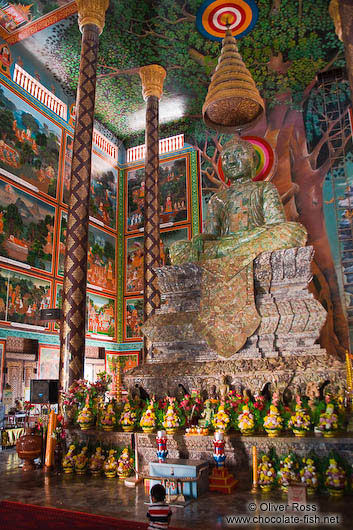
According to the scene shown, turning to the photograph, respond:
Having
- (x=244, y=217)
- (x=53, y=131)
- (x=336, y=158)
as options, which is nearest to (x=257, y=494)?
(x=244, y=217)

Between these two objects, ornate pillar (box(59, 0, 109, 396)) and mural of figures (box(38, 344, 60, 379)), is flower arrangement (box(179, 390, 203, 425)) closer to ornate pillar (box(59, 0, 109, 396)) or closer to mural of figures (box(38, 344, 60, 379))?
ornate pillar (box(59, 0, 109, 396))

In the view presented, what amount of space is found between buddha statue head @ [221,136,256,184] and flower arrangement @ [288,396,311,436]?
14.5 ft

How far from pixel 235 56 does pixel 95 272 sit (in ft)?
25.2

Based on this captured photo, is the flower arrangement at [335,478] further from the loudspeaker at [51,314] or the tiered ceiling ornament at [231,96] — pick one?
the loudspeaker at [51,314]

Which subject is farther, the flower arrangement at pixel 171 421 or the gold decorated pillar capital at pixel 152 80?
the gold decorated pillar capital at pixel 152 80

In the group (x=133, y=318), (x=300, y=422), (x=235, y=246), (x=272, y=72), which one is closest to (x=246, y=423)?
(x=300, y=422)

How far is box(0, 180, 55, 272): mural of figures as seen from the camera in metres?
10.1

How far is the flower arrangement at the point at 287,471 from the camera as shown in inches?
136

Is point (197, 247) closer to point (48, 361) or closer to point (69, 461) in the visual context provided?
point (69, 461)

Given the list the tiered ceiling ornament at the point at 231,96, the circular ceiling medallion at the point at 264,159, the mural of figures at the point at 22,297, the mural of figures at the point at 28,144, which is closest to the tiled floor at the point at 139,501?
the tiered ceiling ornament at the point at 231,96

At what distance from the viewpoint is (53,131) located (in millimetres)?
12273

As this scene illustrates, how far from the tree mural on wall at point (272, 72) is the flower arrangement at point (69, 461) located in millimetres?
7949

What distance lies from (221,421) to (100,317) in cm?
958

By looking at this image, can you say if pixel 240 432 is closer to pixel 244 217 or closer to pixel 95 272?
pixel 244 217
